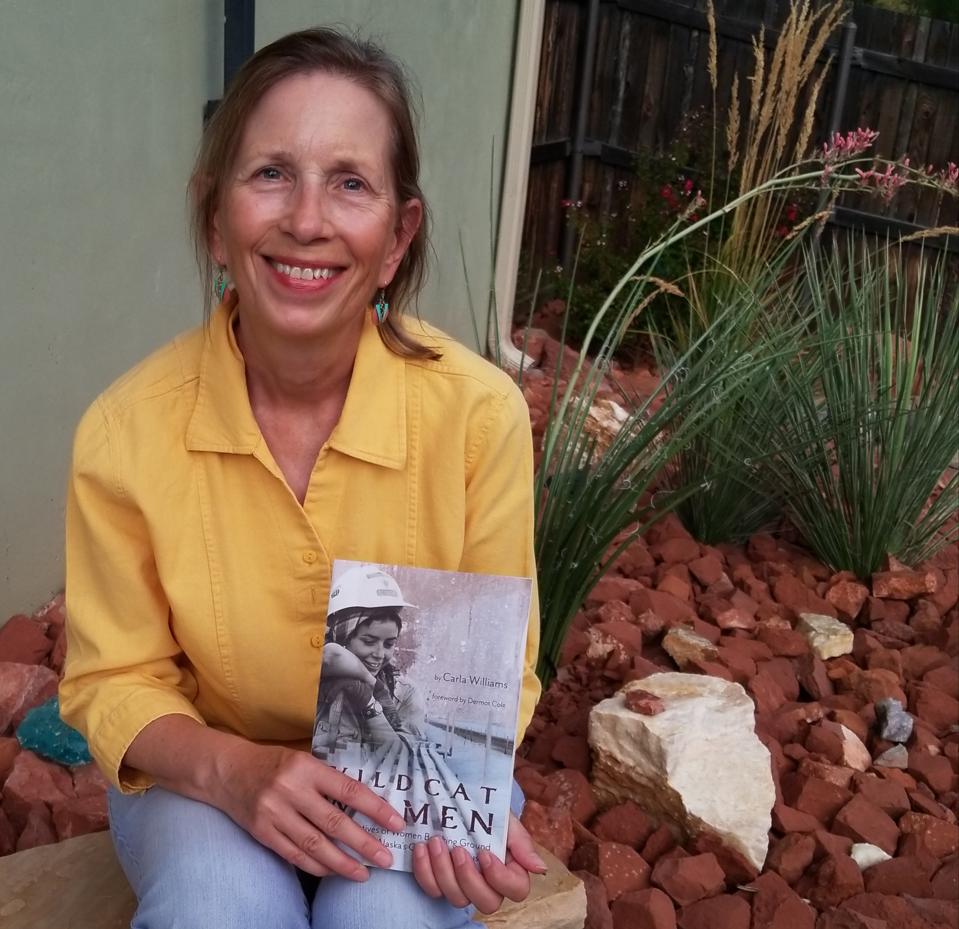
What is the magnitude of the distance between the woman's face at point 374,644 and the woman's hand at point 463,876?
8.2 inches

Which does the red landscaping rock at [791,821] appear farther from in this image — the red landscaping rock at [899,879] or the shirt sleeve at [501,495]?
the shirt sleeve at [501,495]

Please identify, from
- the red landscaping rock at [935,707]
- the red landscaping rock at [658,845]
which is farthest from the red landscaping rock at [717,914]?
the red landscaping rock at [935,707]

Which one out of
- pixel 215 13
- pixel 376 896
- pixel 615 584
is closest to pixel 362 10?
pixel 215 13

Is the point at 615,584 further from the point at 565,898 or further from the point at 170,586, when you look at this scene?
the point at 170,586

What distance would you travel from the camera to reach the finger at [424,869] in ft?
4.20

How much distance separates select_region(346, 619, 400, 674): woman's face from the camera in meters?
1.27

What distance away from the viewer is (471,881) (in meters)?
1.27

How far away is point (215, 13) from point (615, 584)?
168 cm

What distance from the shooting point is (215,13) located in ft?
8.86

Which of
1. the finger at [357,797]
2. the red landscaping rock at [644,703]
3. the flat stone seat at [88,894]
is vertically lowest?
the red landscaping rock at [644,703]

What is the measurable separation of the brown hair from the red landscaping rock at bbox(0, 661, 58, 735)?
116 cm

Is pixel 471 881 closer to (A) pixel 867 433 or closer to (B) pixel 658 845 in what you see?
(B) pixel 658 845

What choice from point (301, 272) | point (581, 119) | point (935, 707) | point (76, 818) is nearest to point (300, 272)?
point (301, 272)

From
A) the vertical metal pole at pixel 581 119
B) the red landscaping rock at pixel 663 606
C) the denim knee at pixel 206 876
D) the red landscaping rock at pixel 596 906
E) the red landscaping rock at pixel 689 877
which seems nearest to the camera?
the denim knee at pixel 206 876
